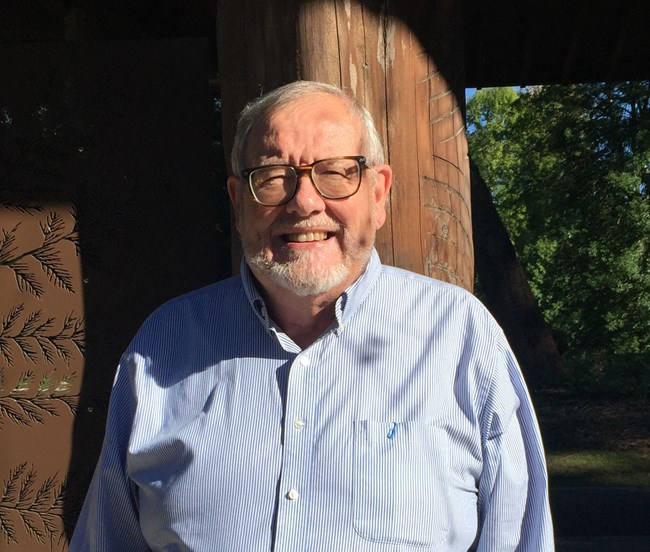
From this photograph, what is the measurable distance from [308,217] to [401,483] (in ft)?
1.94

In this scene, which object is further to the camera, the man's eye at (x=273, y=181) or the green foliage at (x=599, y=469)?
the green foliage at (x=599, y=469)

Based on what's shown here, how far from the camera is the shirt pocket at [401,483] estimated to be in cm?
178

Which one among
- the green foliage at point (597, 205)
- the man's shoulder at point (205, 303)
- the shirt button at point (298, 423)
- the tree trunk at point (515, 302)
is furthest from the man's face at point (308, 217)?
the green foliage at point (597, 205)

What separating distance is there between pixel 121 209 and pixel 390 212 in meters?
1.04

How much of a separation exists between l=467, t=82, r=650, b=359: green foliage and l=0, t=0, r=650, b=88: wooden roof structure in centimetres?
1333

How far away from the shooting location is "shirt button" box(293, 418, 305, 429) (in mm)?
1828

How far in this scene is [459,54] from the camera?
2.60 meters

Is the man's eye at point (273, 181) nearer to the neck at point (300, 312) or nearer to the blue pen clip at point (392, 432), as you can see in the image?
the neck at point (300, 312)

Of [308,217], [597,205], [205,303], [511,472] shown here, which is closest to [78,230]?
[205,303]

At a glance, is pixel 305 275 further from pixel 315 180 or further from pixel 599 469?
pixel 599 469

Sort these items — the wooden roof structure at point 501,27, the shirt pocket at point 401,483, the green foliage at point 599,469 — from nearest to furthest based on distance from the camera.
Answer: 1. the shirt pocket at point 401,483
2. the wooden roof structure at point 501,27
3. the green foliage at point 599,469

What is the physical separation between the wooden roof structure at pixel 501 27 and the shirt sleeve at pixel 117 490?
2.10 m

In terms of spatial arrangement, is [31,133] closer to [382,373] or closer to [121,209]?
[121,209]

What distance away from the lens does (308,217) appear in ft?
6.28
